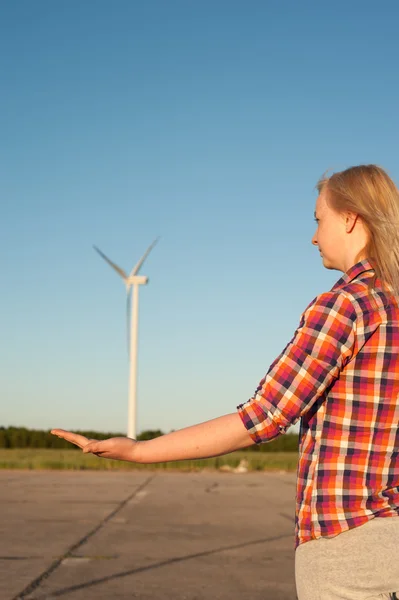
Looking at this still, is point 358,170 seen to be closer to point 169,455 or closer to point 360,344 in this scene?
point 360,344

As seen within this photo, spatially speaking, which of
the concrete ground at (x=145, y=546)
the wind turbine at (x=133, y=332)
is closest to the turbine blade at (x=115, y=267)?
the wind turbine at (x=133, y=332)

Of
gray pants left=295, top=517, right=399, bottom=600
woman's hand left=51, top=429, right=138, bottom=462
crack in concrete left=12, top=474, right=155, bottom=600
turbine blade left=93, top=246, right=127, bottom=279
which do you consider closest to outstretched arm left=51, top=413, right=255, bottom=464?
woman's hand left=51, top=429, right=138, bottom=462

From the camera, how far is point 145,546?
755cm

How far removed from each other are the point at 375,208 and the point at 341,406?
462mm

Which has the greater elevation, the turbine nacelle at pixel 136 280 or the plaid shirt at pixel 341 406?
the turbine nacelle at pixel 136 280

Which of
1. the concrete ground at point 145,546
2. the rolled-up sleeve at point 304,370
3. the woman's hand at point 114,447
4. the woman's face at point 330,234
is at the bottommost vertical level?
the concrete ground at point 145,546

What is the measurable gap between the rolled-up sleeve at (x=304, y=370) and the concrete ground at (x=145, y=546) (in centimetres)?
379

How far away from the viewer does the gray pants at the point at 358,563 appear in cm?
185

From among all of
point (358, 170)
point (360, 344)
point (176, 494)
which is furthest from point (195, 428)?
point (176, 494)

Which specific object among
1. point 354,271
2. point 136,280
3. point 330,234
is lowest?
point 354,271

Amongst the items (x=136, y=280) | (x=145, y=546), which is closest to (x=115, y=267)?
(x=136, y=280)

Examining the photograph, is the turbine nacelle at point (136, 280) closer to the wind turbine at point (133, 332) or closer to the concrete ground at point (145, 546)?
the wind turbine at point (133, 332)

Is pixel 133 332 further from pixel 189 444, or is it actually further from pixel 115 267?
pixel 189 444

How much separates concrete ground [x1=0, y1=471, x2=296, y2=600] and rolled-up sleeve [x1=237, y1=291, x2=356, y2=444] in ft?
12.4
